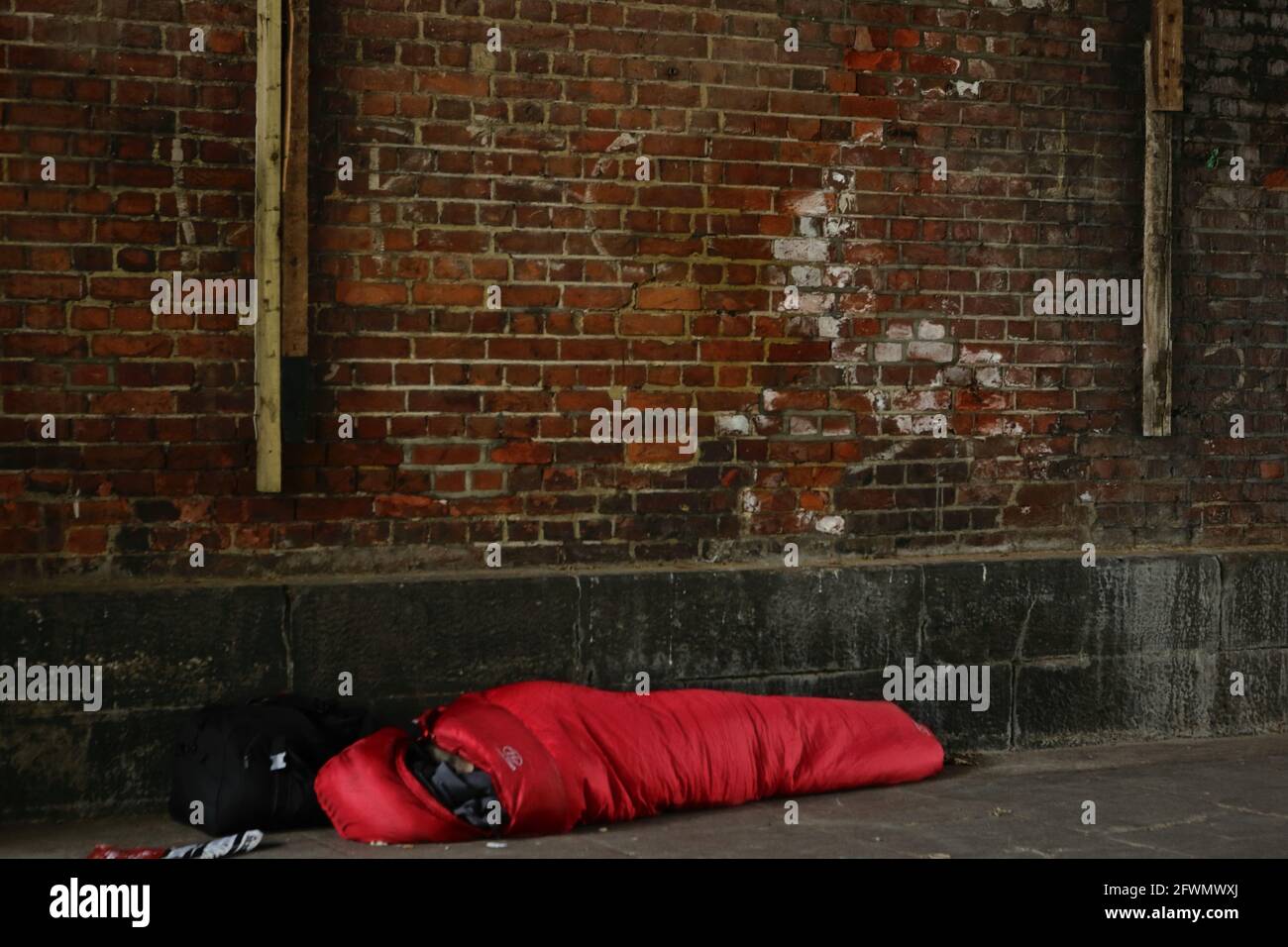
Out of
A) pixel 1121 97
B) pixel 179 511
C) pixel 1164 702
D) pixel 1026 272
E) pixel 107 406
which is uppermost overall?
pixel 1121 97

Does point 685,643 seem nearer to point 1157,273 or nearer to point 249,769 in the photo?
point 249,769

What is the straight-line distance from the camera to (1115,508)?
6113mm

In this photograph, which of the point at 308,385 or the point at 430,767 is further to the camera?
the point at 308,385

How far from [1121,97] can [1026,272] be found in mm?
795

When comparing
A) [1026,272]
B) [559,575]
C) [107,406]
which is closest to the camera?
[107,406]

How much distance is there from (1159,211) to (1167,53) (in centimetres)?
60

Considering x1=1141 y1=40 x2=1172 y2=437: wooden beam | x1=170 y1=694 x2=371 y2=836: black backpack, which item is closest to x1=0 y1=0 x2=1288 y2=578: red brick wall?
x1=1141 y1=40 x2=1172 y2=437: wooden beam

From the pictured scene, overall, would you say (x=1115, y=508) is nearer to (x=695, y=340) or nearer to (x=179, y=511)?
(x=695, y=340)

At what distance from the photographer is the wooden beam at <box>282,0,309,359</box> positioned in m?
4.92

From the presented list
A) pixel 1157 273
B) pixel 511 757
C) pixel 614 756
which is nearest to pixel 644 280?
pixel 614 756

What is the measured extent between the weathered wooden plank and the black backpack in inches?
153

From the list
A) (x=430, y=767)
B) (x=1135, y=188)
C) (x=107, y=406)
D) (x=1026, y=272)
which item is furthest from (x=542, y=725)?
(x=1135, y=188)

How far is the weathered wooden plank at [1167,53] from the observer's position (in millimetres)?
5992

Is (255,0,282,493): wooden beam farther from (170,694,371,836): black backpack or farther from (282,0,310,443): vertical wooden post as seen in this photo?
(170,694,371,836): black backpack
